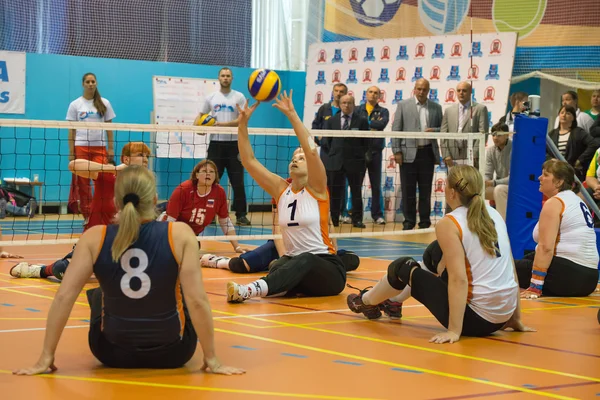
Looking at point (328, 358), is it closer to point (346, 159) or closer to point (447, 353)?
point (447, 353)

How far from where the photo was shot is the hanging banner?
15594 mm

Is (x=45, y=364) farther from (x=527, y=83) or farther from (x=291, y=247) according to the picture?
(x=527, y=83)

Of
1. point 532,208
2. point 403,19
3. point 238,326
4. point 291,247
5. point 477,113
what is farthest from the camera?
point 403,19

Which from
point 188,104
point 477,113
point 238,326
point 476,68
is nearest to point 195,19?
point 188,104

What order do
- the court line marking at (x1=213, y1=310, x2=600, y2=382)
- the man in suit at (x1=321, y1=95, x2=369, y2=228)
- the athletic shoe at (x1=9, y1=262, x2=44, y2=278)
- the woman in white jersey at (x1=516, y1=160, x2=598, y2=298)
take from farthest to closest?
the man in suit at (x1=321, y1=95, x2=369, y2=228) → the athletic shoe at (x1=9, y1=262, x2=44, y2=278) → the woman in white jersey at (x1=516, y1=160, x2=598, y2=298) → the court line marking at (x1=213, y1=310, x2=600, y2=382)

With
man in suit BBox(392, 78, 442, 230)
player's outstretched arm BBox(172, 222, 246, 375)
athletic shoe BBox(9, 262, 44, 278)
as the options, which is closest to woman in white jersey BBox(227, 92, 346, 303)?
athletic shoe BBox(9, 262, 44, 278)

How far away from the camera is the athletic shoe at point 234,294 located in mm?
6461

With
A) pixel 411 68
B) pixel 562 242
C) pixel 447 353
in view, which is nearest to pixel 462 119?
pixel 411 68

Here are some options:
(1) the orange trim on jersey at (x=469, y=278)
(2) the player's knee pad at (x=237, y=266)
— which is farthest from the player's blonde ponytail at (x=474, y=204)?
(2) the player's knee pad at (x=237, y=266)

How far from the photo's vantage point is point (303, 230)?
6.89 metres

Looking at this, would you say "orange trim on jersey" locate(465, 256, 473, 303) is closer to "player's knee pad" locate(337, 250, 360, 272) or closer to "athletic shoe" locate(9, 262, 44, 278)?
"player's knee pad" locate(337, 250, 360, 272)

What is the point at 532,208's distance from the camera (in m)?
8.51

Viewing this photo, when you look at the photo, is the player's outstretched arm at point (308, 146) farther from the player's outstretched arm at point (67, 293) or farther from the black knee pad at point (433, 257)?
the player's outstretched arm at point (67, 293)

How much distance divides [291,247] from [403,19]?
403 inches
